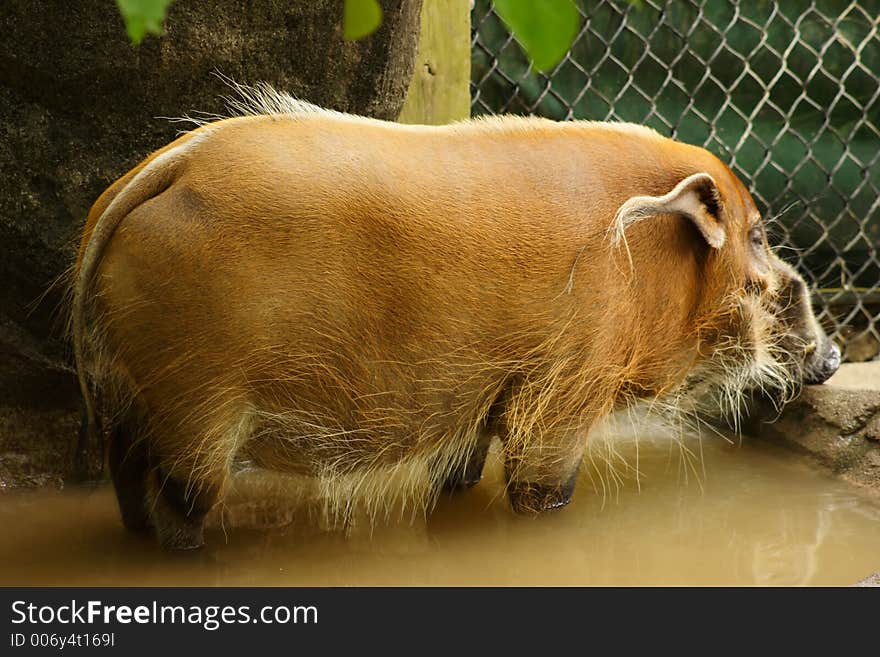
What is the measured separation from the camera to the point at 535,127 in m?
2.67

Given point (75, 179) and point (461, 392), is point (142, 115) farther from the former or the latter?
point (461, 392)

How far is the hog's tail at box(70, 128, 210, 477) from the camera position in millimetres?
2256

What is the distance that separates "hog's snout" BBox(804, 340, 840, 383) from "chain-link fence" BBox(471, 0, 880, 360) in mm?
858

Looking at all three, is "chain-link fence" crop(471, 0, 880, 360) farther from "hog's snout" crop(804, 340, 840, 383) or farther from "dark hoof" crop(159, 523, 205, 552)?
"dark hoof" crop(159, 523, 205, 552)

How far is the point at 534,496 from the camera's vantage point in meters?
2.78

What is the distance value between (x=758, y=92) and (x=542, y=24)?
3674mm

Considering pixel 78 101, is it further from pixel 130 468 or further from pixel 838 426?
pixel 838 426

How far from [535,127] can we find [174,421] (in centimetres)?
110

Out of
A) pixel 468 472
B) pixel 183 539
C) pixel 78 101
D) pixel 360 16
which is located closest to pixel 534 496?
pixel 468 472

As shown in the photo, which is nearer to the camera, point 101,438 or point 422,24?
point 101,438

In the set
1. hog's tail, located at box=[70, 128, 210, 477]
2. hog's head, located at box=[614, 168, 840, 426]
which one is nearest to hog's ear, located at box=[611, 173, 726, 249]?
hog's head, located at box=[614, 168, 840, 426]

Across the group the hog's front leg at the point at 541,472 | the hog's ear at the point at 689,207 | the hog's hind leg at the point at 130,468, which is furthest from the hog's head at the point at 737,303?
the hog's hind leg at the point at 130,468

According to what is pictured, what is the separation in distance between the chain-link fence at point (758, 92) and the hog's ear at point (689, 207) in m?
1.39
